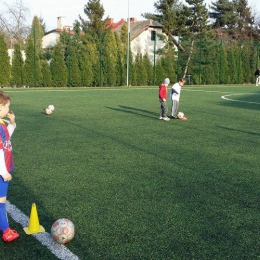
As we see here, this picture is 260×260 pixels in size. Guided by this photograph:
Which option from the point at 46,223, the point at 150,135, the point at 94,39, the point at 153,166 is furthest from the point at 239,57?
the point at 46,223

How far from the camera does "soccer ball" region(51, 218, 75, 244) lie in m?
3.58

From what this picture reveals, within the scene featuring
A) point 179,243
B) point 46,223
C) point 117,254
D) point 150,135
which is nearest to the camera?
point 117,254

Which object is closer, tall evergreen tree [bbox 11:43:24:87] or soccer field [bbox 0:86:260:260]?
soccer field [bbox 0:86:260:260]

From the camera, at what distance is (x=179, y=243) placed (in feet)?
12.1

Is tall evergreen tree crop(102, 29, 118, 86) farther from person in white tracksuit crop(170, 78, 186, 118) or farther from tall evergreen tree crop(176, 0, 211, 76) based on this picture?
person in white tracksuit crop(170, 78, 186, 118)

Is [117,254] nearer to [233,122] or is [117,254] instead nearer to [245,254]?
[245,254]

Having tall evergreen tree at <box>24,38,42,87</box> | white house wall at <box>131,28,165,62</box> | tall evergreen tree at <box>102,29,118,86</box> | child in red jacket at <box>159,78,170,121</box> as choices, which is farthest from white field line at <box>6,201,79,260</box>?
white house wall at <box>131,28,165,62</box>

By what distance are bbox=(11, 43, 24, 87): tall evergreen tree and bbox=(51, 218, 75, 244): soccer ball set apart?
28.1 meters

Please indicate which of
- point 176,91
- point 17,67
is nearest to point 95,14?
point 17,67

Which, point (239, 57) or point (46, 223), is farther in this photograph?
point (239, 57)

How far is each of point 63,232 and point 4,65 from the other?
27862 millimetres

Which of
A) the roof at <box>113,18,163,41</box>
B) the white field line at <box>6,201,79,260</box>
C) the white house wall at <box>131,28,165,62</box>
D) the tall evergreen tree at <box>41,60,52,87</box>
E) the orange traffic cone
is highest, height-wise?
the roof at <box>113,18,163,41</box>

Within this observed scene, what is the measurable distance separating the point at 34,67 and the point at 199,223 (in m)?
28.5

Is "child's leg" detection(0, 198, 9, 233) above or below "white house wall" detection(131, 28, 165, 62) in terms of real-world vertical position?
below
